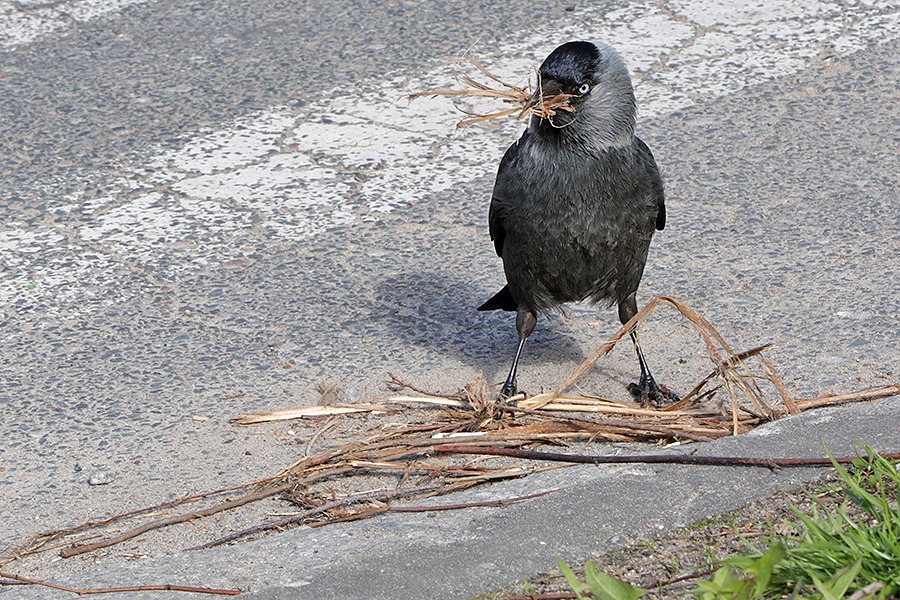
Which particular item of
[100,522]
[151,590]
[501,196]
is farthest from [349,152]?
[151,590]

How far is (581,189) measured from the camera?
342 centimetres

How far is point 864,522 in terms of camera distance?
2252mm

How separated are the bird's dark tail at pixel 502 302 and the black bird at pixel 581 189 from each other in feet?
0.89

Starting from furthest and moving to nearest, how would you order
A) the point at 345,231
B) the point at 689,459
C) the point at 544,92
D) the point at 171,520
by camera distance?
the point at 345,231
the point at 544,92
the point at 171,520
the point at 689,459

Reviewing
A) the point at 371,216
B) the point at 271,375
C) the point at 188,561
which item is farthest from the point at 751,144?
the point at 188,561

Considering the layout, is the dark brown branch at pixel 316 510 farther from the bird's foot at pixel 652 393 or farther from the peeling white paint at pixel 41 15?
the peeling white paint at pixel 41 15

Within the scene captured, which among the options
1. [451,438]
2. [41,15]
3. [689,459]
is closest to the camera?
[689,459]

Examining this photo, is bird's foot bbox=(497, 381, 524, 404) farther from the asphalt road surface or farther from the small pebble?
the small pebble

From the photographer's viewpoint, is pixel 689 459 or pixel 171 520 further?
pixel 171 520

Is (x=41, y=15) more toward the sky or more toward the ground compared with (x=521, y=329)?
more toward the sky

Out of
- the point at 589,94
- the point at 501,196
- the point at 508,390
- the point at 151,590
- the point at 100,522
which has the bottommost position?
the point at 508,390

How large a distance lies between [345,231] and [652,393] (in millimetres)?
1407

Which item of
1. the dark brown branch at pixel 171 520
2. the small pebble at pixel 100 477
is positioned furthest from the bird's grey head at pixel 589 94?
the small pebble at pixel 100 477

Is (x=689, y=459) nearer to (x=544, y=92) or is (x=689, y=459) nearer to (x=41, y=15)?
(x=544, y=92)
